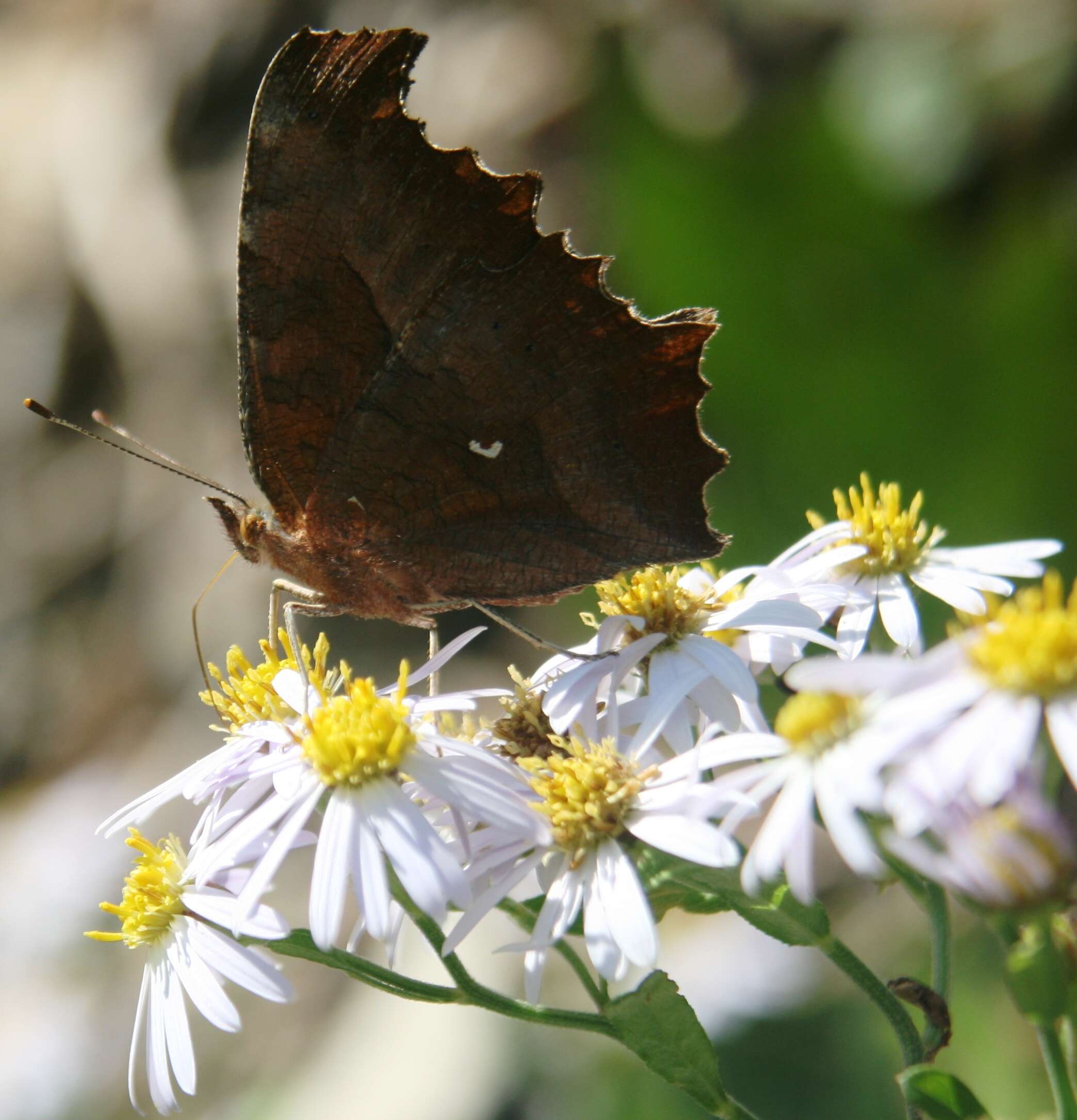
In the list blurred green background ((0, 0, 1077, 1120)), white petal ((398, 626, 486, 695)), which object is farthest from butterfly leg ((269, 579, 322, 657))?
blurred green background ((0, 0, 1077, 1120))

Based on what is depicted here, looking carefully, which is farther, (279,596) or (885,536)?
(279,596)

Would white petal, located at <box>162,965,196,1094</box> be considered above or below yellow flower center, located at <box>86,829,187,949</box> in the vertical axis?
below

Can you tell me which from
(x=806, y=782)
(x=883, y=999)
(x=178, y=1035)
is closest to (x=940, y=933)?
(x=883, y=999)

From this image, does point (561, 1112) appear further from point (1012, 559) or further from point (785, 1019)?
point (1012, 559)

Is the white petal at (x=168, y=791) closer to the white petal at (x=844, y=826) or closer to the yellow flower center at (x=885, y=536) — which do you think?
the white petal at (x=844, y=826)

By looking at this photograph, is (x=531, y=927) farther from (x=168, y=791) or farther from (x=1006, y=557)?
(x=1006, y=557)

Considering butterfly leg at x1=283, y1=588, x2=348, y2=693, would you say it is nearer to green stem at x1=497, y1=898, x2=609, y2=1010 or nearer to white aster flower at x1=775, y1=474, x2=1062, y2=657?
green stem at x1=497, y1=898, x2=609, y2=1010
